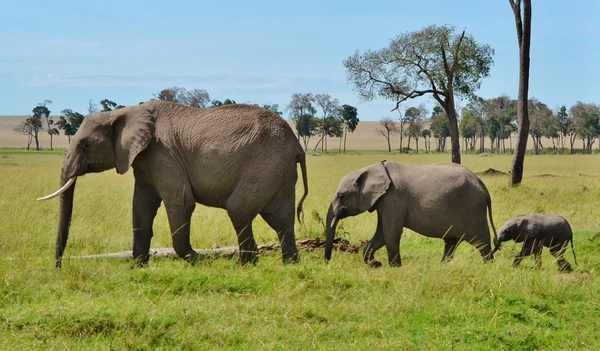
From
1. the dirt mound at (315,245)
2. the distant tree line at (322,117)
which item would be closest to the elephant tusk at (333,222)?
the dirt mound at (315,245)

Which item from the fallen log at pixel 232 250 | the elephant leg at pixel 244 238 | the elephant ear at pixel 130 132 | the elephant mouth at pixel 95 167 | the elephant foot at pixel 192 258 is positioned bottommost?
the fallen log at pixel 232 250

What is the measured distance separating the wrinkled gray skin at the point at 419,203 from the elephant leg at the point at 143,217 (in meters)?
2.37

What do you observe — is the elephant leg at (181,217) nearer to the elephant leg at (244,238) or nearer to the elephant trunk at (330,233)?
the elephant leg at (244,238)

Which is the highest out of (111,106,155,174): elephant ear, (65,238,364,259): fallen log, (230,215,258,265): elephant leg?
(111,106,155,174): elephant ear

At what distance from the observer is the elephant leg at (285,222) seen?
10.7 m

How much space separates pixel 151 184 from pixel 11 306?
312 cm

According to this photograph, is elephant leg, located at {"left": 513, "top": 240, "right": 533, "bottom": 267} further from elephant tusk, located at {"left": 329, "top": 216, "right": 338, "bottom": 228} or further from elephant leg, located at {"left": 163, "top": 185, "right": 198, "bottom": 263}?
elephant leg, located at {"left": 163, "top": 185, "right": 198, "bottom": 263}

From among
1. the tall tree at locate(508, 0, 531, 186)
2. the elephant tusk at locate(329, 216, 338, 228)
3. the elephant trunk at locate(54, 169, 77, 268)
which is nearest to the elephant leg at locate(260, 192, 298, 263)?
the elephant tusk at locate(329, 216, 338, 228)

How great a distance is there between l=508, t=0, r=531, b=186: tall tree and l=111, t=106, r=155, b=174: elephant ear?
1563cm

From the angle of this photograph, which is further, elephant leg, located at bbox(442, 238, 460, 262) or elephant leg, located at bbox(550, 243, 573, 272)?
elephant leg, located at bbox(442, 238, 460, 262)

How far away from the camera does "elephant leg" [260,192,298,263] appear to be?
10.7m

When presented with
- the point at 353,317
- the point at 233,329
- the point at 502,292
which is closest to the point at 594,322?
the point at 502,292

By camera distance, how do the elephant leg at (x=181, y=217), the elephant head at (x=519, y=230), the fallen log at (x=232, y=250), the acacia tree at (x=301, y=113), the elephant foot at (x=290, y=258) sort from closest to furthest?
1. the elephant leg at (x=181, y=217)
2. the elephant foot at (x=290, y=258)
3. the fallen log at (x=232, y=250)
4. the elephant head at (x=519, y=230)
5. the acacia tree at (x=301, y=113)

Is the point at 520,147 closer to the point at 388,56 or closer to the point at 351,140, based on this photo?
the point at 388,56
